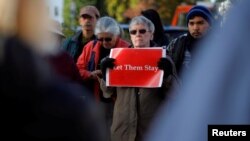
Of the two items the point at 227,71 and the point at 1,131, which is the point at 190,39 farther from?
the point at 1,131

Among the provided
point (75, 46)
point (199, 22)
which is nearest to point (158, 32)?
point (75, 46)

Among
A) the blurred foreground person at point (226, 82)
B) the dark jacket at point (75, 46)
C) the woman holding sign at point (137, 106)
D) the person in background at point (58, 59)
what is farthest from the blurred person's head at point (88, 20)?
the blurred foreground person at point (226, 82)

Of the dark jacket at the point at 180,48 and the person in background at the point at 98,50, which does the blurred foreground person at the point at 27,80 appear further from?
the person in background at the point at 98,50

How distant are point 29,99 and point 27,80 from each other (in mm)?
48

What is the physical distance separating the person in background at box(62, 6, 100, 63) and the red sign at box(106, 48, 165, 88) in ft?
4.13

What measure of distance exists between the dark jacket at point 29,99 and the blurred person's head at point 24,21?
0.02m

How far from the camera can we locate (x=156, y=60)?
495cm

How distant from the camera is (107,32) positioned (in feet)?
18.9

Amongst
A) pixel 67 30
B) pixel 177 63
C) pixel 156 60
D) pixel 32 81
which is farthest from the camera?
pixel 67 30

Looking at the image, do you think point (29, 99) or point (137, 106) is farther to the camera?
point (137, 106)

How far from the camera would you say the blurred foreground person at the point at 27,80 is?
147cm

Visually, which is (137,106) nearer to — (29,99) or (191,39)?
(191,39)

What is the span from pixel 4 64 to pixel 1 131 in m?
0.16

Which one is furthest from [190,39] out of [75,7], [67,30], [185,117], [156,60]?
[75,7]
